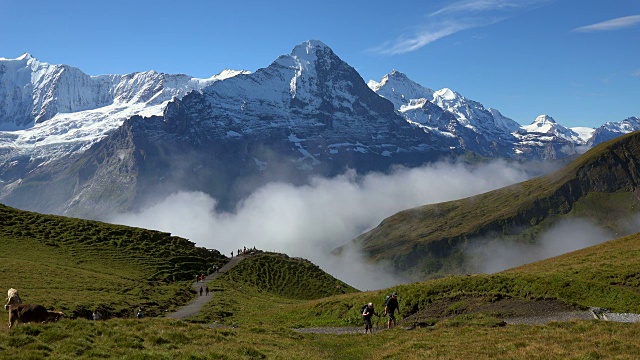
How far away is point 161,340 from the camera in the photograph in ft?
97.8

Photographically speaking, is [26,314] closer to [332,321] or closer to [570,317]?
[332,321]

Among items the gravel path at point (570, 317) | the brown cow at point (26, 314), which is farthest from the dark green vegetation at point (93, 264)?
the gravel path at point (570, 317)

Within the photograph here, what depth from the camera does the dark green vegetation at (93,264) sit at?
61219mm

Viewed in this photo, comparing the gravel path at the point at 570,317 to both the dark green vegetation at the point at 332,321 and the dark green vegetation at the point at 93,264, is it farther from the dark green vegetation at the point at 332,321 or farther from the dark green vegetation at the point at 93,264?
the dark green vegetation at the point at 93,264

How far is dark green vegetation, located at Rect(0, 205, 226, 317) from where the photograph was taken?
61.2m

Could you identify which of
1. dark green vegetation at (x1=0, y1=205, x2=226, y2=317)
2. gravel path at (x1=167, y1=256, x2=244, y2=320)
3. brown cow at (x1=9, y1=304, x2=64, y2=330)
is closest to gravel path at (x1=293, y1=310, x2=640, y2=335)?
brown cow at (x1=9, y1=304, x2=64, y2=330)

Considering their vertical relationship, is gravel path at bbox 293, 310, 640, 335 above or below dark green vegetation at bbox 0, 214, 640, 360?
below

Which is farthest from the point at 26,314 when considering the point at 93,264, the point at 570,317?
the point at 93,264

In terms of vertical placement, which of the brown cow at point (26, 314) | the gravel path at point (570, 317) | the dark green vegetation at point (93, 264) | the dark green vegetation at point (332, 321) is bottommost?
the gravel path at point (570, 317)

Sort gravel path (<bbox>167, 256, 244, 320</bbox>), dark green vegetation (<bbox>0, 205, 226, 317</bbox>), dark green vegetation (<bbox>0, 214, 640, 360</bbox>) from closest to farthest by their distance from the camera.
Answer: dark green vegetation (<bbox>0, 214, 640, 360</bbox>) < dark green vegetation (<bbox>0, 205, 226, 317</bbox>) < gravel path (<bbox>167, 256, 244, 320</bbox>)

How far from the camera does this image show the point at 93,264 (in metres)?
88.4

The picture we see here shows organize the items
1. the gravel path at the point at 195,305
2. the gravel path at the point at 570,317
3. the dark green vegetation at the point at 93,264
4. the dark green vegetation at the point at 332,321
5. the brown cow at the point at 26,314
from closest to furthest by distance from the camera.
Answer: the dark green vegetation at the point at 332,321 < the brown cow at the point at 26,314 < the gravel path at the point at 570,317 < the dark green vegetation at the point at 93,264 < the gravel path at the point at 195,305

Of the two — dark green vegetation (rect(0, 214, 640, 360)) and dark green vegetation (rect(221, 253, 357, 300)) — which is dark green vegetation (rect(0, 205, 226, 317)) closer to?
dark green vegetation (rect(0, 214, 640, 360))

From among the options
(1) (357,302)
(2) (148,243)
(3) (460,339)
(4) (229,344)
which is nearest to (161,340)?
(4) (229,344)
